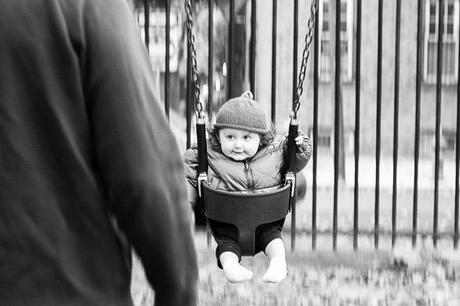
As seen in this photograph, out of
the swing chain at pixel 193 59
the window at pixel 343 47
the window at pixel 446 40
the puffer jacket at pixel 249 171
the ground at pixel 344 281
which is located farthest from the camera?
the window at pixel 343 47

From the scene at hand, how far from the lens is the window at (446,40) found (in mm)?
17578

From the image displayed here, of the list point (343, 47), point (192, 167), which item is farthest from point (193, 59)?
point (343, 47)

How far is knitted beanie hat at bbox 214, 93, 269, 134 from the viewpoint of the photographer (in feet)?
17.1

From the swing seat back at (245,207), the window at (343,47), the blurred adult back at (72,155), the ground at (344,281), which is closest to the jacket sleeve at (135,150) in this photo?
the blurred adult back at (72,155)

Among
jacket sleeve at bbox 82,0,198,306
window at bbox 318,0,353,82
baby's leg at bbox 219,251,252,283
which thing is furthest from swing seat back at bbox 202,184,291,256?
window at bbox 318,0,353,82

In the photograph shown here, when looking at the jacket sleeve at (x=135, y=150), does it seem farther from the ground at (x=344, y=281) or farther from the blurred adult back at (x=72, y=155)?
the ground at (x=344, y=281)

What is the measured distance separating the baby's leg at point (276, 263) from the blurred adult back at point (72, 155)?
3535 mm

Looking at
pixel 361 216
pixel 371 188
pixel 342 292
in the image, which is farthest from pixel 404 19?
pixel 342 292

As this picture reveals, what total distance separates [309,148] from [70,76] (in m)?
3.72

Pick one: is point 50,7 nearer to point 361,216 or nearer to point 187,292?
point 187,292

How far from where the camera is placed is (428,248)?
276 inches

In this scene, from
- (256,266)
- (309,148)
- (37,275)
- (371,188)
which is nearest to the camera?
(37,275)

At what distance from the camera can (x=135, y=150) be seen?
147cm

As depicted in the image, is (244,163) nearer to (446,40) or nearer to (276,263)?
(276,263)
